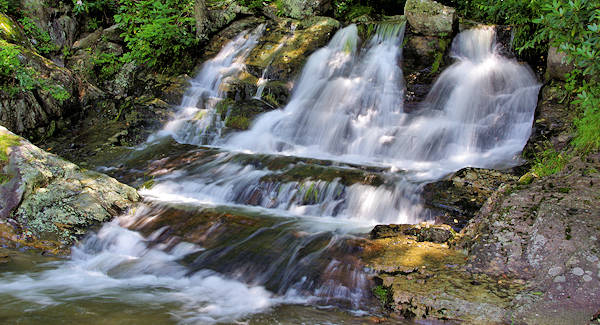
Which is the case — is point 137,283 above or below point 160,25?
below

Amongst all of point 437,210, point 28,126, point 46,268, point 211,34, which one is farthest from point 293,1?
point 46,268

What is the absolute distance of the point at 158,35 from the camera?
11047 mm

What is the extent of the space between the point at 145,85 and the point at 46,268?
7.26 m

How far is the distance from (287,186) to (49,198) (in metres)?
3.17

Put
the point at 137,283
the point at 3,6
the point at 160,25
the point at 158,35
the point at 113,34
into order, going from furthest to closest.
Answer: the point at 113,34
the point at 158,35
the point at 160,25
the point at 3,6
the point at 137,283

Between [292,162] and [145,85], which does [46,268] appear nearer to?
[292,162]

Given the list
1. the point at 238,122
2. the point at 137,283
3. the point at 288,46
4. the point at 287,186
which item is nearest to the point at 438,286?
the point at 137,283

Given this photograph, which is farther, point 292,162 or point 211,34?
point 211,34

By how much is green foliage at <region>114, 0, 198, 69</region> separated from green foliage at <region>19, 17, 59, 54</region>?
1.92 metres

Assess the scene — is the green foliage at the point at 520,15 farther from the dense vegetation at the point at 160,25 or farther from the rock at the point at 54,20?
the rock at the point at 54,20

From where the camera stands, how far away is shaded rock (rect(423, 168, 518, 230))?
5.04 m

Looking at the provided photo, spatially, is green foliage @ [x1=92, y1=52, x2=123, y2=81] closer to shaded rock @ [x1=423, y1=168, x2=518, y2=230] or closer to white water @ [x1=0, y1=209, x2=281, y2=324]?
white water @ [x1=0, y1=209, x2=281, y2=324]

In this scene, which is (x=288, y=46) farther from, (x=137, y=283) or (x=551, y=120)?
(x=137, y=283)

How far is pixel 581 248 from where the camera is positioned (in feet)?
11.1
